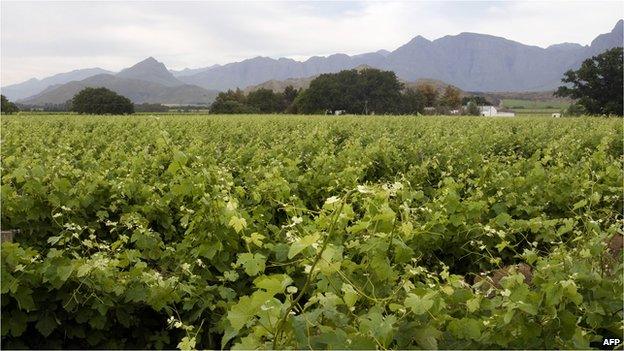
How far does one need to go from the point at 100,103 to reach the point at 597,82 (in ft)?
182

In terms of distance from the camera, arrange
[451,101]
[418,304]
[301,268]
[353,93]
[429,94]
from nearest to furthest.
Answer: [418,304] < [301,268] < [353,93] < [429,94] < [451,101]

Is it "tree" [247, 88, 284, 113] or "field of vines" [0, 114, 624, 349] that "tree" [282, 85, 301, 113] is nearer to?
"tree" [247, 88, 284, 113]

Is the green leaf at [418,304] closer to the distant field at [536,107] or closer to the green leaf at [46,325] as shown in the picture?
the green leaf at [46,325]

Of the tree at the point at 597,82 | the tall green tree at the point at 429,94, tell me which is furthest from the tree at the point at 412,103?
the tree at the point at 597,82

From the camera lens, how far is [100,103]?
62344 mm

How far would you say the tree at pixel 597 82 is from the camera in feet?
183

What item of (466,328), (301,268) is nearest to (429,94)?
(301,268)

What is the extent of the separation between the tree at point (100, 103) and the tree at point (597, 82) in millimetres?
49825

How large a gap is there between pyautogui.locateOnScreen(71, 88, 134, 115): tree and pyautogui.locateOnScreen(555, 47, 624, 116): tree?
4982 centimetres

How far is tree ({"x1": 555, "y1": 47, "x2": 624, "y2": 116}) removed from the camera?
55.7m

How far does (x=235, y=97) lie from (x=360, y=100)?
77.8 ft

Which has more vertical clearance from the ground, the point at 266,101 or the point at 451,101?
the point at 266,101

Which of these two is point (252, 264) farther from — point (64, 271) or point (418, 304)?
point (64, 271)

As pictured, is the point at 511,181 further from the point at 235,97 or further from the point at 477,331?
the point at 235,97
